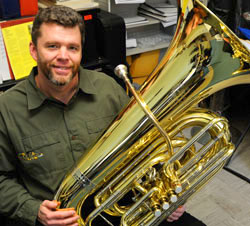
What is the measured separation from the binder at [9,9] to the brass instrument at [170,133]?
995 millimetres

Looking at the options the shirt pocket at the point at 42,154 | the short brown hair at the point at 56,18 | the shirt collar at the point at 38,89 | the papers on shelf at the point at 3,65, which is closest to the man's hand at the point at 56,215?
the shirt pocket at the point at 42,154

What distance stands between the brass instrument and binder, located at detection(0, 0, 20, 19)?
39.2 inches

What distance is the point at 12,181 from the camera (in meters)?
1.10

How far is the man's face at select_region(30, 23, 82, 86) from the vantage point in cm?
104

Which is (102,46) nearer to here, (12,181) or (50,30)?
(50,30)

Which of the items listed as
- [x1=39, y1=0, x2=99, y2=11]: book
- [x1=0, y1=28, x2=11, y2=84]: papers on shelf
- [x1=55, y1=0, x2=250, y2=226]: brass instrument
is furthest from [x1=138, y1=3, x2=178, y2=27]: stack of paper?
[x1=55, y1=0, x2=250, y2=226]: brass instrument

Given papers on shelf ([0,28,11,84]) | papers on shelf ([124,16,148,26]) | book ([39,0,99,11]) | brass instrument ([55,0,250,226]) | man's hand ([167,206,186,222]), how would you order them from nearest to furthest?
1. brass instrument ([55,0,250,226])
2. man's hand ([167,206,186,222])
3. papers on shelf ([0,28,11,84])
4. book ([39,0,99,11])
5. papers on shelf ([124,16,148,26])

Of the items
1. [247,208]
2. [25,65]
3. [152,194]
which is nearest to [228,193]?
[247,208]

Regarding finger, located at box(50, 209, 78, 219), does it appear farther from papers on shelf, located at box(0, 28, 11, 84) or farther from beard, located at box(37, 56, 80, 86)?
papers on shelf, located at box(0, 28, 11, 84)

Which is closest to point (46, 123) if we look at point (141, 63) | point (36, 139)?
point (36, 139)

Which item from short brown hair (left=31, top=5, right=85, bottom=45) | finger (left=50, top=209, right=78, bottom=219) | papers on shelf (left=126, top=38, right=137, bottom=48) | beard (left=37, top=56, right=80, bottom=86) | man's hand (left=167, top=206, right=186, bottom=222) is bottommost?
man's hand (left=167, top=206, right=186, bottom=222)

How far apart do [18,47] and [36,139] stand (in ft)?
2.26

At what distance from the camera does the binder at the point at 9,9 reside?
1603 millimetres

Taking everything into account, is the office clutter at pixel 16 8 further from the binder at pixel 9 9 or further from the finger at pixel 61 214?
the finger at pixel 61 214
